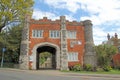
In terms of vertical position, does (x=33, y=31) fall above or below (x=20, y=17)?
below

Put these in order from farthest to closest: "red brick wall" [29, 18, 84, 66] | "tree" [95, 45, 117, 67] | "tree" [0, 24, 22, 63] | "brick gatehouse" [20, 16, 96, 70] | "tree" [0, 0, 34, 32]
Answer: "tree" [0, 24, 22, 63], "tree" [95, 45, 117, 67], "tree" [0, 0, 34, 32], "red brick wall" [29, 18, 84, 66], "brick gatehouse" [20, 16, 96, 70]

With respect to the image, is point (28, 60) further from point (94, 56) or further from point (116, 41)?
point (116, 41)

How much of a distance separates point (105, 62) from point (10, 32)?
2054 centimetres

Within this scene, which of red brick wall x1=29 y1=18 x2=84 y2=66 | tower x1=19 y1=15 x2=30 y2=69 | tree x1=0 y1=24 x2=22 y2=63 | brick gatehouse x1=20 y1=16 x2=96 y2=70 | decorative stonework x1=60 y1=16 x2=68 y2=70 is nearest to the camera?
tower x1=19 y1=15 x2=30 y2=69

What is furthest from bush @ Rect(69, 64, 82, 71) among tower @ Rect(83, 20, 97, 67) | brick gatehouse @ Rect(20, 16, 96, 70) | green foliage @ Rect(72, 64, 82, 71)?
tower @ Rect(83, 20, 97, 67)

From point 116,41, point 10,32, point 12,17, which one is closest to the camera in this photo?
point 12,17

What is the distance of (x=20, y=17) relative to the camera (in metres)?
41.9

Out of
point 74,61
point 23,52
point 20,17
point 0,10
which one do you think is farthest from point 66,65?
point 0,10

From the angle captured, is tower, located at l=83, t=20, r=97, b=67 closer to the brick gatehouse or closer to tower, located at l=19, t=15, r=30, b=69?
the brick gatehouse

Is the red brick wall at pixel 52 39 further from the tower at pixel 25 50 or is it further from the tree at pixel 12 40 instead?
the tree at pixel 12 40

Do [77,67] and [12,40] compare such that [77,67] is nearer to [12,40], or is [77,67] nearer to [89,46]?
[89,46]

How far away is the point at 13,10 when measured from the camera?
137ft

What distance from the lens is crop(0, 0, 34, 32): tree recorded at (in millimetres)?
40044

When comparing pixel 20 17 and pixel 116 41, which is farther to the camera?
pixel 116 41
